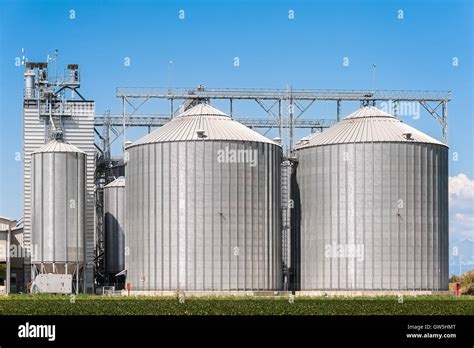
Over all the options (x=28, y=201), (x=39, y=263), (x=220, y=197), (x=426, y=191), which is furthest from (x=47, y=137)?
(x=426, y=191)

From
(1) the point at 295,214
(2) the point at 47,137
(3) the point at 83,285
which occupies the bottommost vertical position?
(3) the point at 83,285

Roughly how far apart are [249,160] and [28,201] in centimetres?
3091

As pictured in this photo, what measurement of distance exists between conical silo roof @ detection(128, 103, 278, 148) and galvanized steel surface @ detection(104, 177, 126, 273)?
23346 millimetres

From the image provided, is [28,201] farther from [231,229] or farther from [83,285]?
[231,229]

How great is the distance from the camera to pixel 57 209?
4439 inches

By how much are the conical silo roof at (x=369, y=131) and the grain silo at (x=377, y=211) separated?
109 millimetres

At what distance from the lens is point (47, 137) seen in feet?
416

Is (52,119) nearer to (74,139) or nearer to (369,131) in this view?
(74,139)

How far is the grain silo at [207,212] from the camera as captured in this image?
104 metres

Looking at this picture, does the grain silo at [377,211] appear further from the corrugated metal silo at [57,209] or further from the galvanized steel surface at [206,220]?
the corrugated metal silo at [57,209]

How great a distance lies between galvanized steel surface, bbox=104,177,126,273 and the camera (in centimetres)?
13325
